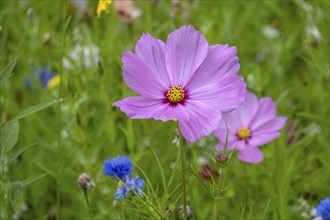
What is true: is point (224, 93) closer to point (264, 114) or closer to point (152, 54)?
point (152, 54)

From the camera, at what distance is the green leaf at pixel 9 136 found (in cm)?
102

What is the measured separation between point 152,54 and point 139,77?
37 mm

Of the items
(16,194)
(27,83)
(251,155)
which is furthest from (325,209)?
(27,83)

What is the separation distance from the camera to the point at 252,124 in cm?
121

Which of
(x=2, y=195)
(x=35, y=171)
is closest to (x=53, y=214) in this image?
(x=35, y=171)

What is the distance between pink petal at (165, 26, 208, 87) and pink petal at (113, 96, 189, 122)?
0.18 feet

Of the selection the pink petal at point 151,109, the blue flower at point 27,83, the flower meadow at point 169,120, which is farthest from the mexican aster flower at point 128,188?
the blue flower at point 27,83

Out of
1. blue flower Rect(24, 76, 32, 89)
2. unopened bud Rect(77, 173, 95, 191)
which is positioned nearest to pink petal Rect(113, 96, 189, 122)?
unopened bud Rect(77, 173, 95, 191)

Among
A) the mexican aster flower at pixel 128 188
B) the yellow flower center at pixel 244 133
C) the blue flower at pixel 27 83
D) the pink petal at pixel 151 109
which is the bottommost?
the mexican aster flower at pixel 128 188

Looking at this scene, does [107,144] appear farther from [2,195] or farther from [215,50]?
[215,50]

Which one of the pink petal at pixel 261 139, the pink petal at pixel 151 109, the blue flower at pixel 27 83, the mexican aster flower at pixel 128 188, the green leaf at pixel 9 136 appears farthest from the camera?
the blue flower at pixel 27 83

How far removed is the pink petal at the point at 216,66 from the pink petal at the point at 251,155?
0.91 ft

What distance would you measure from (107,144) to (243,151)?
1.58 ft

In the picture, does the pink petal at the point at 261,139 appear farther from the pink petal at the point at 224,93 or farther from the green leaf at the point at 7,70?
the green leaf at the point at 7,70
